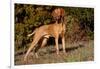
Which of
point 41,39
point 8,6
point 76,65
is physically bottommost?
point 76,65

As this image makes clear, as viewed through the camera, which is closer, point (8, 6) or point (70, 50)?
point (8, 6)

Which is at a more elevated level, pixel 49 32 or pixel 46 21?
pixel 46 21

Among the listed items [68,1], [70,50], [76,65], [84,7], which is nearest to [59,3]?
[68,1]

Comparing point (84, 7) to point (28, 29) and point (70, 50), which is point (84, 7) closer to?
point (70, 50)

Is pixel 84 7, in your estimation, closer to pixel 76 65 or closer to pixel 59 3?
pixel 59 3

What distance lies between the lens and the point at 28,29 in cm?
221

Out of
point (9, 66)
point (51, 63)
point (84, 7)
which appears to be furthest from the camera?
point (84, 7)

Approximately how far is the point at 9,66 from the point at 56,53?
1.79 ft

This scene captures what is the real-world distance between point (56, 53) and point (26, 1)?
0.67 m

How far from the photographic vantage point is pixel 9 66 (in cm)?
214

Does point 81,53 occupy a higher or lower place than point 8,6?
lower

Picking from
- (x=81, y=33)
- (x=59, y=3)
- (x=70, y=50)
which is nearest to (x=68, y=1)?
(x=59, y=3)

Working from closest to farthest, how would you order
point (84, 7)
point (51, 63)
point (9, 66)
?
point (9, 66)
point (51, 63)
point (84, 7)

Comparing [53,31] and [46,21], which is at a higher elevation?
[46,21]
